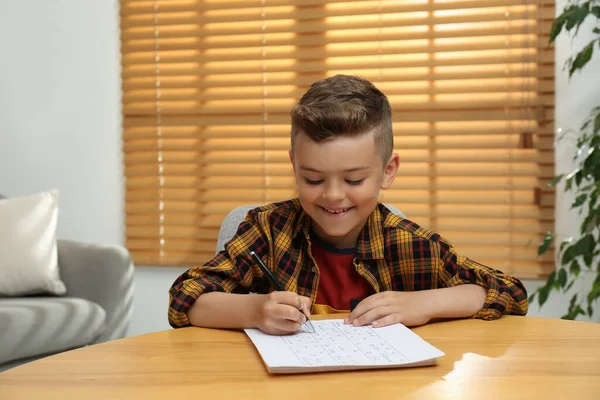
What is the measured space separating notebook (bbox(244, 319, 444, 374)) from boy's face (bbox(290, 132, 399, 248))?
0.27 m

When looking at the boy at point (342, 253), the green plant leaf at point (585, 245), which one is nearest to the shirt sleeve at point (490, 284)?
the boy at point (342, 253)

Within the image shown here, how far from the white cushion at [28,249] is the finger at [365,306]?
205 centimetres

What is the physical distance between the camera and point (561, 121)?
115 inches

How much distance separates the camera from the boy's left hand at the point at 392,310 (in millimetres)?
1115

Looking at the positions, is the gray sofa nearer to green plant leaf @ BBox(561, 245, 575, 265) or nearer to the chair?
the chair

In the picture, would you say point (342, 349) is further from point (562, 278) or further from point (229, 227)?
point (562, 278)

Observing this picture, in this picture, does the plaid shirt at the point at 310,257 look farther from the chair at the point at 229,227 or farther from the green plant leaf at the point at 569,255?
the green plant leaf at the point at 569,255

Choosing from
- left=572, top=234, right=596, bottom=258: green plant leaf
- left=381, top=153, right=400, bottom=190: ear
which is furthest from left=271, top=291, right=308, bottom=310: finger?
left=572, top=234, right=596, bottom=258: green plant leaf

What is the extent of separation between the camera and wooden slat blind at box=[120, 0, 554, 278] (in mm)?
2996

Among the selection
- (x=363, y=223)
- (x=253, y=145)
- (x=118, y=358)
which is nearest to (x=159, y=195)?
(x=253, y=145)

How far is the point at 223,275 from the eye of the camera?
1.36m

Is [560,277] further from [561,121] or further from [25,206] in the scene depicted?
[25,206]

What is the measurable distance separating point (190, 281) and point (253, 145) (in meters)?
2.04

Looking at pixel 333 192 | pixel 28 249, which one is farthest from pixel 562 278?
pixel 28 249
